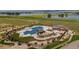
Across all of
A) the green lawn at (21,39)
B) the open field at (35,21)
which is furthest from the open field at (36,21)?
the green lawn at (21,39)

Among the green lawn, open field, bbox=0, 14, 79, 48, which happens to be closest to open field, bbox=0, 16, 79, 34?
open field, bbox=0, 14, 79, 48

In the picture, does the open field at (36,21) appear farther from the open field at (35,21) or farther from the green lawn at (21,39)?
Result: the green lawn at (21,39)

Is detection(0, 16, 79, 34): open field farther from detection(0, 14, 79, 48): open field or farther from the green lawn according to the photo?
the green lawn

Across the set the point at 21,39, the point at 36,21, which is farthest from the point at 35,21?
the point at 21,39

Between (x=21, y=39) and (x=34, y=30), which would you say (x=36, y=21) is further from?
(x=21, y=39)

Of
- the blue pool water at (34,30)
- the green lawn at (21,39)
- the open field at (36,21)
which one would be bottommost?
the green lawn at (21,39)

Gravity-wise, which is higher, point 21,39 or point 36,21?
point 36,21

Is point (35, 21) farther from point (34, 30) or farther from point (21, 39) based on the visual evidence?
point (21, 39)

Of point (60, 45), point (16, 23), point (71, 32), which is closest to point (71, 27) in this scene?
point (71, 32)

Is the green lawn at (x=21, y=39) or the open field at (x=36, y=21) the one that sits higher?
the open field at (x=36, y=21)

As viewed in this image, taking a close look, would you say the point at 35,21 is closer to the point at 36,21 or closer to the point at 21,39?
the point at 36,21
